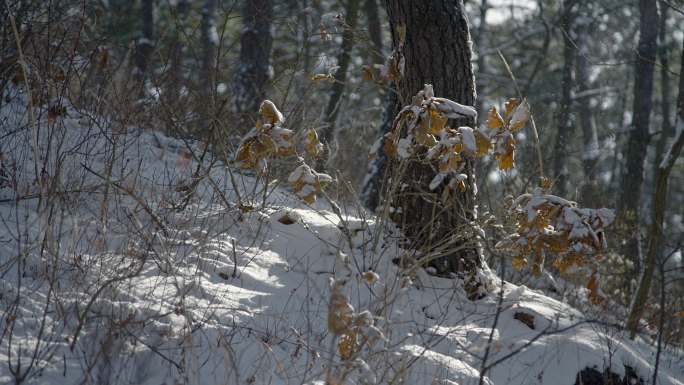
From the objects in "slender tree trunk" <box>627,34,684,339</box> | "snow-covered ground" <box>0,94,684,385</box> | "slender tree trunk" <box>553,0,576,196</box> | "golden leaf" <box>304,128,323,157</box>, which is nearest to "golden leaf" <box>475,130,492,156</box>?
"snow-covered ground" <box>0,94,684,385</box>

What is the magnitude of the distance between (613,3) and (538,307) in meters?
13.6

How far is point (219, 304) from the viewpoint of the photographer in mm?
3168

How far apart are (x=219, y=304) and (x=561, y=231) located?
1748 millimetres

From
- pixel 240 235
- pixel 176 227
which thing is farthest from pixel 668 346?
pixel 176 227

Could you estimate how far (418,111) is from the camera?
331cm

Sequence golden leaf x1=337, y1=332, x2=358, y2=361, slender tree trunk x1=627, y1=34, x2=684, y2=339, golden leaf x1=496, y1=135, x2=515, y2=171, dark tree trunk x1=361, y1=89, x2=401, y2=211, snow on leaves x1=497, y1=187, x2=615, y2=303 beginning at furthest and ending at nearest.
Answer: dark tree trunk x1=361, y1=89, x2=401, y2=211
slender tree trunk x1=627, y1=34, x2=684, y2=339
golden leaf x1=496, y1=135, x2=515, y2=171
snow on leaves x1=497, y1=187, x2=615, y2=303
golden leaf x1=337, y1=332, x2=358, y2=361

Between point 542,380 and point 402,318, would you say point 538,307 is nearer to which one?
point 542,380

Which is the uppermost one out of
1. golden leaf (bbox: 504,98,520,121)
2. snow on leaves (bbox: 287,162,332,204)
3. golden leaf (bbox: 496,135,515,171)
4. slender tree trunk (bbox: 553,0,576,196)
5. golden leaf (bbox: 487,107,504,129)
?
golden leaf (bbox: 504,98,520,121)

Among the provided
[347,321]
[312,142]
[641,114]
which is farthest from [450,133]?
[641,114]

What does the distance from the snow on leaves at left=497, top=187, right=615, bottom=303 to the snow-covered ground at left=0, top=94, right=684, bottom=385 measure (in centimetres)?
31

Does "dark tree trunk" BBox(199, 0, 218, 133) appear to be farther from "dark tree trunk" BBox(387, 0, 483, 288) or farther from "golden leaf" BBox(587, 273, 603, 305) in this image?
"golden leaf" BBox(587, 273, 603, 305)

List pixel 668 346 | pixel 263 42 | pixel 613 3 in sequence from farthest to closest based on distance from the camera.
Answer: pixel 613 3
pixel 263 42
pixel 668 346

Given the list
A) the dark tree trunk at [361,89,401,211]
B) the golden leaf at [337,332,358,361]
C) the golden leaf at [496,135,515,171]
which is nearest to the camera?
the golden leaf at [337,332,358,361]

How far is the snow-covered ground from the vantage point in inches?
102
